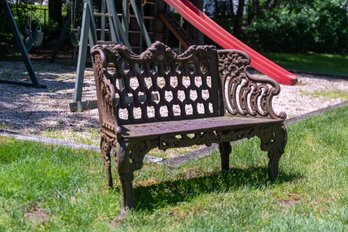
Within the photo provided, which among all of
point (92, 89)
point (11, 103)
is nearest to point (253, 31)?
point (92, 89)

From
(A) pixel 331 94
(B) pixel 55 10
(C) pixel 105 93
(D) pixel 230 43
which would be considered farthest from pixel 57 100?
(B) pixel 55 10

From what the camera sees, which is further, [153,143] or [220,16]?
[220,16]

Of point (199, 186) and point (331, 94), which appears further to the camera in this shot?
point (331, 94)

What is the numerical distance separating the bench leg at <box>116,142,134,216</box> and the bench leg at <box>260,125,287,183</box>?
137 cm

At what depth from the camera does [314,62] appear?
20.6m

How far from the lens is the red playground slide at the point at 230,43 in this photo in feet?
31.9

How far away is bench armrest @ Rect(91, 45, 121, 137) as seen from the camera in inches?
167

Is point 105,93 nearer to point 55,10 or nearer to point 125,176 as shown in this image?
point 125,176

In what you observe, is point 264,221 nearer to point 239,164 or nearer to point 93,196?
point 93,196

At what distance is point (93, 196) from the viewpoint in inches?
172

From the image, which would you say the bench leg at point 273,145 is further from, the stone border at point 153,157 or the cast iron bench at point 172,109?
the stone border at point 153,157

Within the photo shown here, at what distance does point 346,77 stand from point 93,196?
1248cm

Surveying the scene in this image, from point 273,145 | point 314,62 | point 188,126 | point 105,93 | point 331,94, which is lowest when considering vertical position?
point 314,62

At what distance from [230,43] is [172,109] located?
19.9 feet
